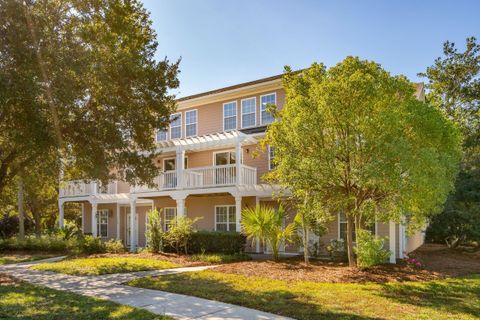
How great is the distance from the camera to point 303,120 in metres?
12.1

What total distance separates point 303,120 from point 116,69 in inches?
243

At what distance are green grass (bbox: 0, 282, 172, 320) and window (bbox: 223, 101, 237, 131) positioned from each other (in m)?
14.1

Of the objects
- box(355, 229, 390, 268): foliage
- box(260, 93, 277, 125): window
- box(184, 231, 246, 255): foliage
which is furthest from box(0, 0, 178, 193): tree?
box(355, 229, 390, 268): foliage

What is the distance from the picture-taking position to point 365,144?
11656 millimetres

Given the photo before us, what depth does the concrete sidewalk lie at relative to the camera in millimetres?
7688

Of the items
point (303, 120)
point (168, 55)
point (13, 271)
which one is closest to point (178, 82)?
point (168, 55)

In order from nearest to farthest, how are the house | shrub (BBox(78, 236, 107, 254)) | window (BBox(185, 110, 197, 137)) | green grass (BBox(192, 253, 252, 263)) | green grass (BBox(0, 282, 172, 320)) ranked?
1. green grass (BBox(0, 282, 172, 320))
2. green grass (BBox(192, 253, 252, 263))
3. the house
4. shrub (BBox(78, 236, 107, 254))
5. window (BBox(185, 110, 197, 137))

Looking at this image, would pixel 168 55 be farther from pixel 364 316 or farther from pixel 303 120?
pixel 364 316

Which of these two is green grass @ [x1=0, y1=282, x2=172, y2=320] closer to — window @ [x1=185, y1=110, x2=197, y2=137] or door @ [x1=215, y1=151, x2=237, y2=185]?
door @ [x1=215, y1=151, x2=237, y2=185]

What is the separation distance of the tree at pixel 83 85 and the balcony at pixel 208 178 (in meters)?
4.81

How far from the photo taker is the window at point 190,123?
2428cm

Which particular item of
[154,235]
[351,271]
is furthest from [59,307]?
[154,235]

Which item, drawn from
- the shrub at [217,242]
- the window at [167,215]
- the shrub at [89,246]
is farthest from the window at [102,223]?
the shrub at [217,242]

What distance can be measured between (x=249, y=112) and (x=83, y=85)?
36.4ft
